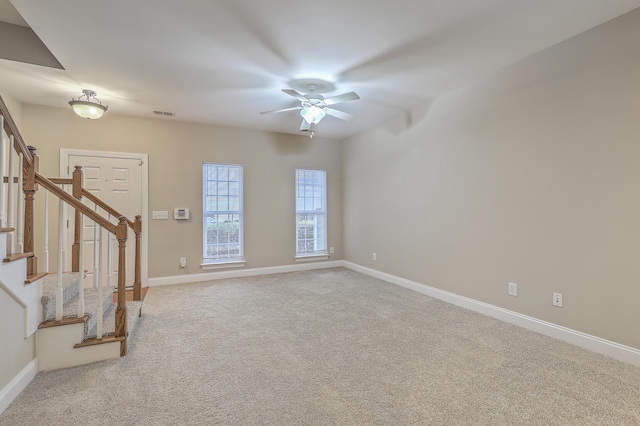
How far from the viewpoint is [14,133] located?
1987mm

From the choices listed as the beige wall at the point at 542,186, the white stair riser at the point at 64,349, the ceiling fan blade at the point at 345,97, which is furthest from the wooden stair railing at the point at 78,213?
the beige wall at the point at 542,186

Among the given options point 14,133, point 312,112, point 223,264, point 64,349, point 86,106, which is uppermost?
point 86,106

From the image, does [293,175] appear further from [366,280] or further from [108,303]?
[108,303]

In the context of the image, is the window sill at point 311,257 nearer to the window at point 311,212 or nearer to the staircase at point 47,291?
the window at point 311,212

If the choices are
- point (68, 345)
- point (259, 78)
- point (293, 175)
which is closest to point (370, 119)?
point (293, 175)

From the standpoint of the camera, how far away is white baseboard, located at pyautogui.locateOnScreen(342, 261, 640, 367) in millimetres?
2283

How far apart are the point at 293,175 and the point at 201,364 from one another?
3.79 metres

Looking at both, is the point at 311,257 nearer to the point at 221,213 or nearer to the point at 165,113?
the point at 221,213

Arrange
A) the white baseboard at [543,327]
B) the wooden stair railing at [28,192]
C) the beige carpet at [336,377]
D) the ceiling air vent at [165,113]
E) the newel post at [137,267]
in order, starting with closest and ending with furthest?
the beige carpet at [336,377]
the wooden stair railing at [28,192]
the white baseboard at [543,327]
the newel post at [137,267]
the ceiling air vent at [165,113]

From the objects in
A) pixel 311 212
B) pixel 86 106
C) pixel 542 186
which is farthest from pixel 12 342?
pixel 311 212

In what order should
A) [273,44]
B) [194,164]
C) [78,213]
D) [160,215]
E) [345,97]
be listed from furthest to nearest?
[194,164] < [160,215] < [78,213] < [345,97] < [273,44]

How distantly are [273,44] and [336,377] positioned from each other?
105 inches

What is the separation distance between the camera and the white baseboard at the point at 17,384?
1.72 meters

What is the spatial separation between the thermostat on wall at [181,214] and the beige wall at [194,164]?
0.27 feet
